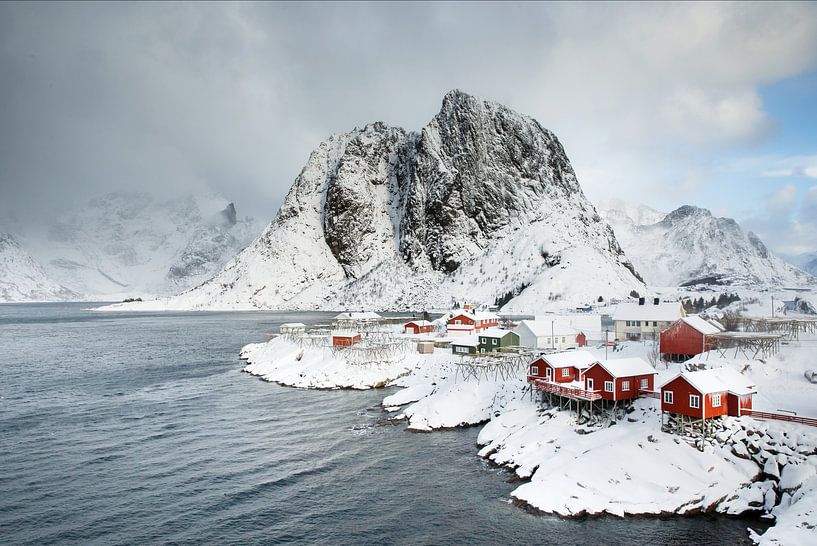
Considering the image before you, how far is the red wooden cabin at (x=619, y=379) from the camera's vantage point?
4062 centimetres

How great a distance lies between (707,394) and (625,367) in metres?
7.51

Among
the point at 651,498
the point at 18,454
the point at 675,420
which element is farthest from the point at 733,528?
the point at 18,454

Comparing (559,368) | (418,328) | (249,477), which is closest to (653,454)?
(559,368)

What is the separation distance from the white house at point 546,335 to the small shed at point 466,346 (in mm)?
6081

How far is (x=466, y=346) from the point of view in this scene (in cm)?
6831

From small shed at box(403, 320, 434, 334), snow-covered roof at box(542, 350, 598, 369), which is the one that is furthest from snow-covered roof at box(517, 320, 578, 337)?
Answer: small shed at box(403, 320, 434, 334)

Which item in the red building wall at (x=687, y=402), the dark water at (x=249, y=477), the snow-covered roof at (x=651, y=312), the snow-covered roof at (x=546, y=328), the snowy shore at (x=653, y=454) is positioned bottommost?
the dark water at (x=249, y=477)

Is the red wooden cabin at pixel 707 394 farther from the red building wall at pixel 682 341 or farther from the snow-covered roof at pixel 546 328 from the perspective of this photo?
the snow-covered roof at pixel 546 328

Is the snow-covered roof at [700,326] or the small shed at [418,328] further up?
the snow-covered roof at [700,326]

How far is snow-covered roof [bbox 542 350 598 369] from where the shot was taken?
154ft

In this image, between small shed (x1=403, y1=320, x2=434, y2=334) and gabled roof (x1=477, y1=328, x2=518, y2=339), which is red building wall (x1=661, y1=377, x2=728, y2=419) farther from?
small shed (x1=403, y1=320, x2=434, y2=334)

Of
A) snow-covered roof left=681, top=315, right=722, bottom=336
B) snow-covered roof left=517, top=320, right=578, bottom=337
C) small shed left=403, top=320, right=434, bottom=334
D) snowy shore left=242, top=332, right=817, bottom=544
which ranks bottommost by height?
snowy shore left=242, top=332, right=817, bottom=544

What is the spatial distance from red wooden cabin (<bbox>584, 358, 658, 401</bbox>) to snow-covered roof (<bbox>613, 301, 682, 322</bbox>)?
25.2 metres

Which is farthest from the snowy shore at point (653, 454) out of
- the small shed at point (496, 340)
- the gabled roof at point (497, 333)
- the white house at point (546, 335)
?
the white house at point (546, 335)
